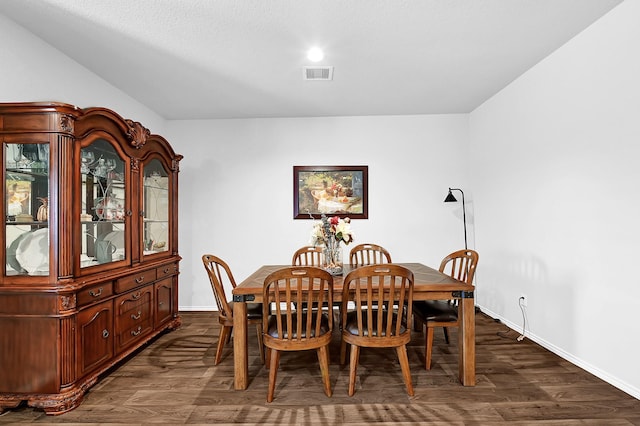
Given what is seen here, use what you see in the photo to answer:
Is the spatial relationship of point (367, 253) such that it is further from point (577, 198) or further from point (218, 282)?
point (577, 198)

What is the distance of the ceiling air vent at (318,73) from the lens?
Answer: 9.79 feet

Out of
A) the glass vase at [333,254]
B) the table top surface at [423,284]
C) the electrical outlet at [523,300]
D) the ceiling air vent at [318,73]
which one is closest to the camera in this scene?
the table top surface at [423,284]

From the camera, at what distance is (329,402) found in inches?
85.1

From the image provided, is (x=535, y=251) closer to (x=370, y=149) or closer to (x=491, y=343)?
(x=491, y=343)

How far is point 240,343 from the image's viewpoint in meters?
2.31

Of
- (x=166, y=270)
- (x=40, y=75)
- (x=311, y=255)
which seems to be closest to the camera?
(x=40, y=75)

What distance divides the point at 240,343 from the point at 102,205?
1.58 meters

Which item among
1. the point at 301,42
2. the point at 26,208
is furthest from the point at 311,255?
the point at 26,208

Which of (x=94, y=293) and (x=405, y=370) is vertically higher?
(x=94, y=293)

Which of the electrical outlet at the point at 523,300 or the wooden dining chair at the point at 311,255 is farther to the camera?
the wooden dining chair at the point at 311,255

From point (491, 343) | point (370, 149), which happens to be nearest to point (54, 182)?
point (370, 149)

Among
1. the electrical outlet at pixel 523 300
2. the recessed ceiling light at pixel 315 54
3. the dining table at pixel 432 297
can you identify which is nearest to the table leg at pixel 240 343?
the dining table at pixel 432 297

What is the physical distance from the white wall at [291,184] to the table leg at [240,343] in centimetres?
208

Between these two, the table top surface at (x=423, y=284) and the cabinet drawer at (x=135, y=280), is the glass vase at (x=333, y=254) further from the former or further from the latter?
the cabinet drawer at (x=135, y=280)
